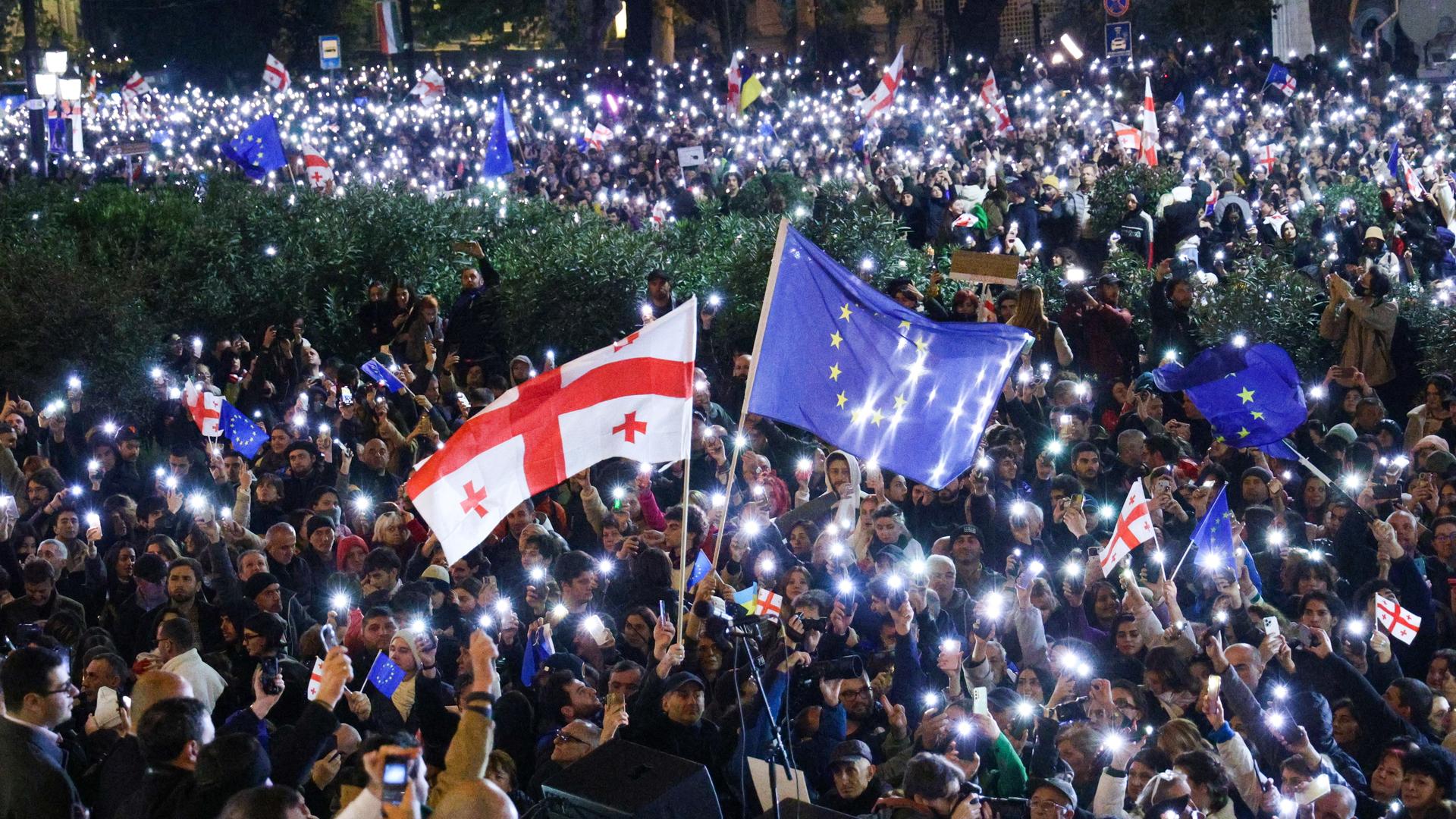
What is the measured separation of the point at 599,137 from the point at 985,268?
591 inches

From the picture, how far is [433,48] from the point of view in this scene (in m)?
52.1

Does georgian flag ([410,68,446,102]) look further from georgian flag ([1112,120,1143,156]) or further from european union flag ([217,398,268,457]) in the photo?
european union flag ([217,398,268,457])

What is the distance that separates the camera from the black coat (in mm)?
5848

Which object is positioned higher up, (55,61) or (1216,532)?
(1216,532)

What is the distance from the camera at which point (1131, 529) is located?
8.73m

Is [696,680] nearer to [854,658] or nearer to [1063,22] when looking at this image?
[854,658]

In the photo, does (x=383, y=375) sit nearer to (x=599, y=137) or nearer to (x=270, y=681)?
(x=270, y=681)

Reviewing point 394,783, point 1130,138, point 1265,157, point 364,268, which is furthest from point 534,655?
point 1265,157

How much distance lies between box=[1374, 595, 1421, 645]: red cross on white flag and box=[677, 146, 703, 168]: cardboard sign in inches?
634

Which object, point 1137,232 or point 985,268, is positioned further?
point 1137,232

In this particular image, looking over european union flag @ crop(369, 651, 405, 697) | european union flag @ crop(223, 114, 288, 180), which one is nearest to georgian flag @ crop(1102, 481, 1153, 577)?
european union flag @ crop(369, 651, 405, 697)

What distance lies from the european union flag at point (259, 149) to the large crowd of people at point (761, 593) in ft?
20.5

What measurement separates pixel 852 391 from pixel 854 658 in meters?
1.24

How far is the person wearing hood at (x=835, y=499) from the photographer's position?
10.3m
